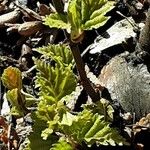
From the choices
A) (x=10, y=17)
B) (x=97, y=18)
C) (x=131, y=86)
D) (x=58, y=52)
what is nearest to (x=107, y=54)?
(x=131, y=86)

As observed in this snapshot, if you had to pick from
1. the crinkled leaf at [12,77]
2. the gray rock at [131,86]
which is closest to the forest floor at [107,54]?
the gray rock at [131,86]

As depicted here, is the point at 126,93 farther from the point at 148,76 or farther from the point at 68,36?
the point at 68,36

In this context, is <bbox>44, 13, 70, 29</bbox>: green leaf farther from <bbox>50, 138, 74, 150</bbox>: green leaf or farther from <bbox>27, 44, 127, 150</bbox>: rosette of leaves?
<bbox>50, 138, 74, 150</bbox>: green leaf

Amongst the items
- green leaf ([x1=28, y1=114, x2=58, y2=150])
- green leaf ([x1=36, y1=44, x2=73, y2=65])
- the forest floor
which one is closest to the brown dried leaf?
the forest floor

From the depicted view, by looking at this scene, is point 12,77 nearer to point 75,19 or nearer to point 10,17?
point 75,19

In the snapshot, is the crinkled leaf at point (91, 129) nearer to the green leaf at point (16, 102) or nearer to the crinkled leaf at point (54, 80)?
the crinkled leaf at point (54, 80)

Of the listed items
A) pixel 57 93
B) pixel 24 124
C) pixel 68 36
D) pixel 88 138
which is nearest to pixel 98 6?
pixel 68 36
